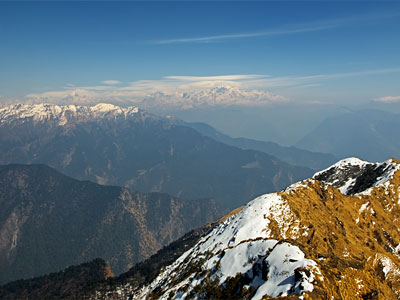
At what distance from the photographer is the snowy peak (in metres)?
116

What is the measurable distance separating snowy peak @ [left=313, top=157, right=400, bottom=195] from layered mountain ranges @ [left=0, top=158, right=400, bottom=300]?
0.70 m

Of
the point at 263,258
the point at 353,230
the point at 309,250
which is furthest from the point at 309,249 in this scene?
the point at 353,230

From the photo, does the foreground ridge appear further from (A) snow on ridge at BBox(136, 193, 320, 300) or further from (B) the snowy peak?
(B) the snowy peak

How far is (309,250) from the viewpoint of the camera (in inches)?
1797

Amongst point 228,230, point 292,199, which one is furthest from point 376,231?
point 228,230

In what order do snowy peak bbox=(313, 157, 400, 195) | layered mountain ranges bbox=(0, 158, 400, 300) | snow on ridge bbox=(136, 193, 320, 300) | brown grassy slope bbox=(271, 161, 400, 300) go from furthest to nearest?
snowy peak bbox=(313, 157, 400, 195), brown grassy slope bbox=(271, 161, 400, 300), layered mountain ranges bbox=(0, 158, 400, 300), snow on ridge bbox=(136, 193, 320, 300)

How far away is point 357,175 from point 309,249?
355 ft

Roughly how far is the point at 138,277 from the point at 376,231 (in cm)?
15888

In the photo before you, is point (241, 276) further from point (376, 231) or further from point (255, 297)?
point (376, 231)

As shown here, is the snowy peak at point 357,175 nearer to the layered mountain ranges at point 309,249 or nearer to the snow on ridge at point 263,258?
the layered mountain ranges at point 309,249

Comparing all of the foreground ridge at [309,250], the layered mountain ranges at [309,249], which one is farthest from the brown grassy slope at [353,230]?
the layered mountain ranges at [309,249]

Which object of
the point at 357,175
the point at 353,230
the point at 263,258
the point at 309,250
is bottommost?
the point at 357,175

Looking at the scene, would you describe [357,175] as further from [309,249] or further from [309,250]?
[309,250]

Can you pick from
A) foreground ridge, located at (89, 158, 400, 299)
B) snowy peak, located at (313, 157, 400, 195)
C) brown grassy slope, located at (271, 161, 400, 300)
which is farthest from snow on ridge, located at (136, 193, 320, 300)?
snowy peak, located at (313, 157, 400, 195)
